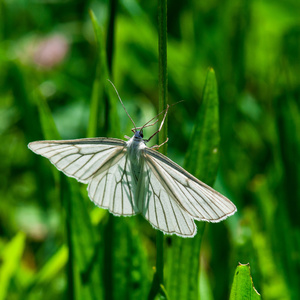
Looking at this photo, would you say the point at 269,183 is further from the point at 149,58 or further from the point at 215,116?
the point at 149,58

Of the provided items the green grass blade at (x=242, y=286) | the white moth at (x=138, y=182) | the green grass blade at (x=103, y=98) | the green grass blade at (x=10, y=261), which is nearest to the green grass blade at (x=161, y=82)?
the white moth at (x=138, y=182)

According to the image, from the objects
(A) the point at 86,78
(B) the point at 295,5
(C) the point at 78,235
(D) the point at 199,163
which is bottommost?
(C) the point at 78,235

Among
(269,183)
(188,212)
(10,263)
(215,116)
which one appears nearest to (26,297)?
(10,263)

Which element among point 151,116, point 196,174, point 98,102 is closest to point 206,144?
point 196,174

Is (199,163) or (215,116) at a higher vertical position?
(215,116)

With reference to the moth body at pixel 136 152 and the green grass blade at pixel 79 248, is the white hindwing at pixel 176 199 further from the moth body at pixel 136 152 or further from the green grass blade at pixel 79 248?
the green grass blade at pixel 79 248

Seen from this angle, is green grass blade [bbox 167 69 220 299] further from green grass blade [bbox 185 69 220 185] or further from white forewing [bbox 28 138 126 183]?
white forewing [bbox 28 138 126 183]
